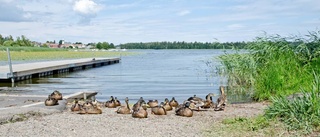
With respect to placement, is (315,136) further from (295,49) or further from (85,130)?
(295,49)

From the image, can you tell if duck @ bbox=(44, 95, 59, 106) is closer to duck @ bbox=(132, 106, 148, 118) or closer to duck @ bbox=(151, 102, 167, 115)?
duck @ bbox=(132, 106, 148, 118)

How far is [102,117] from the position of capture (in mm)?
8773

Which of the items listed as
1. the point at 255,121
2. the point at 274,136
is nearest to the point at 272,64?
the point at 255,121

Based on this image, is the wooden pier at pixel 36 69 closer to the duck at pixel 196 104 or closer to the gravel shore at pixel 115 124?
the gravel shore at pixel 115 124

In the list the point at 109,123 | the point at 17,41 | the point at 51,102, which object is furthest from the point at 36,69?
the point at 17,41

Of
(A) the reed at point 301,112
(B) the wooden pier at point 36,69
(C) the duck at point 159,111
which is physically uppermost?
(A) the reed at point 301,112

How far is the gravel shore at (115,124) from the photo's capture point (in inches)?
281

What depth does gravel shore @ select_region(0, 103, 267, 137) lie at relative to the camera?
281 inches

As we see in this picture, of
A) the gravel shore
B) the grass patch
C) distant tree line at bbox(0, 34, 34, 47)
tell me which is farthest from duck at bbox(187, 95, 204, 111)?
distant tree line at bbox(0, 34, 34, 47)

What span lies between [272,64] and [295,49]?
3.31 feet

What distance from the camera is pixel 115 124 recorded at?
7934 millimetres

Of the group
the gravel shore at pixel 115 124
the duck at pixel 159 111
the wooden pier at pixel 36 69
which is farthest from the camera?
the wooden pier at pixel 36 69

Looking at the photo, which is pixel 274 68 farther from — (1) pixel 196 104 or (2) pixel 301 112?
(2) pixel 301 112

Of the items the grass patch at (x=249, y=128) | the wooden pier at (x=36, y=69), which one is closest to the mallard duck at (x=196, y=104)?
the grass patch at (x=249, y=128)
